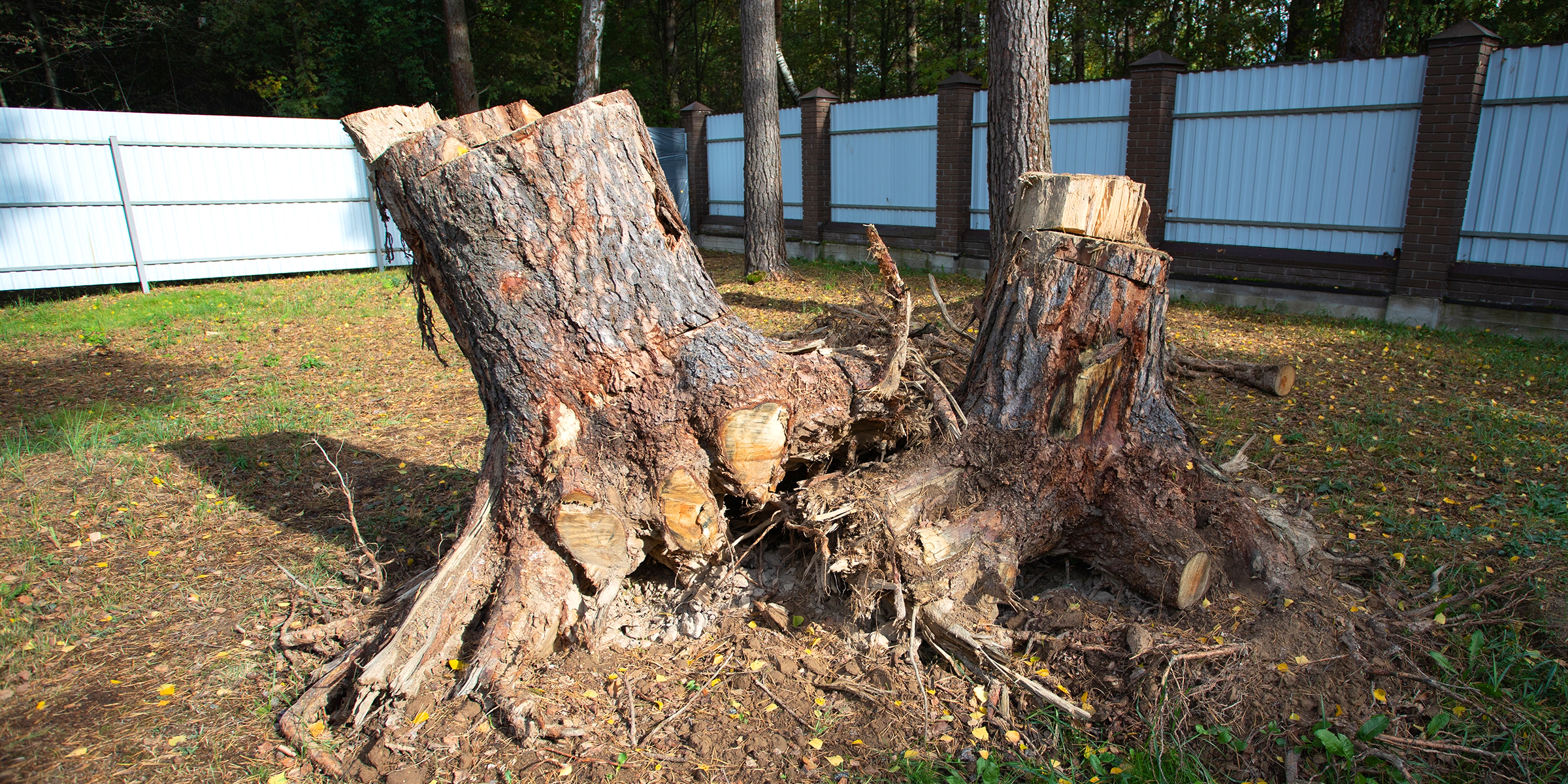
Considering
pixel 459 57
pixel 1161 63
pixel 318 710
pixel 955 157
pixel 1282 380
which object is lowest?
pixel 318 710

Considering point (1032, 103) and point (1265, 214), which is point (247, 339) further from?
point (1265, 214)

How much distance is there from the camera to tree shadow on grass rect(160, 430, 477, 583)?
11.9 ft

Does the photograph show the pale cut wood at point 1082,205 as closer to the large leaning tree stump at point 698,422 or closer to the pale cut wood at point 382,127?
the large leaning tree stump at point 698,422

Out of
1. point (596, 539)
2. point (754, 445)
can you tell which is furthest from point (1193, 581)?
point (596, 539)

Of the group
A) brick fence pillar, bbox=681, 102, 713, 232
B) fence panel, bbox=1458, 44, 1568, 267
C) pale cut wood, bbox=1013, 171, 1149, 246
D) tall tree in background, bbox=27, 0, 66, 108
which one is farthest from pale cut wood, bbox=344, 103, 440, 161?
tall tree in background, bbox=27, 0, 66, 108

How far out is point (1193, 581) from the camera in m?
2.79

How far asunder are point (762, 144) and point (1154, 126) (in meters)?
4.49

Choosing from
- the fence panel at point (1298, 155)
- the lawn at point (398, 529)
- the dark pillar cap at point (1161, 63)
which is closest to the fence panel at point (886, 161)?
the dark pillar cap at point (1161, 63)

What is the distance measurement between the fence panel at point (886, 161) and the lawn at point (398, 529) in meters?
4.93

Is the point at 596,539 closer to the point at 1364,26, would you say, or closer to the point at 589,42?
the point at 589,42

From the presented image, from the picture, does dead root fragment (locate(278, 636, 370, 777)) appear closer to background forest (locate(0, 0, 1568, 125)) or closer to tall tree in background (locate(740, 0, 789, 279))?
tall tree in background (locate(740, 0, 789, 279))

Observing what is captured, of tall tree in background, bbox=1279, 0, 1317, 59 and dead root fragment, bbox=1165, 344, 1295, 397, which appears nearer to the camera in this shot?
dead root fragment, bbox=1165, 344, 1295, 397

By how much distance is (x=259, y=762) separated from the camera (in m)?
2.38

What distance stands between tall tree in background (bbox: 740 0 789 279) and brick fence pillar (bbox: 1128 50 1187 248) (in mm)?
4084
